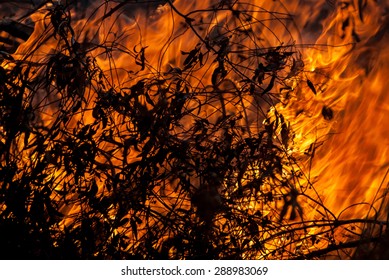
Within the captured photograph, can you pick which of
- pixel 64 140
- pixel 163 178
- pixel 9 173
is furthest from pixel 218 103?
pixel 9 173

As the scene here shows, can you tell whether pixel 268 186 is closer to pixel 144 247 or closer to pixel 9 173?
pixel 144 247

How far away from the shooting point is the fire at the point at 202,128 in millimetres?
3867

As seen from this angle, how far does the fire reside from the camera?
3867 mm

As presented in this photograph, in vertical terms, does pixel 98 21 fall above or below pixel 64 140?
above

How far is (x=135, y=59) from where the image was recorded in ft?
13.4

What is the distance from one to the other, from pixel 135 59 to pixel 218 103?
423 millimetres

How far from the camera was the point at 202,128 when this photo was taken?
393cm
